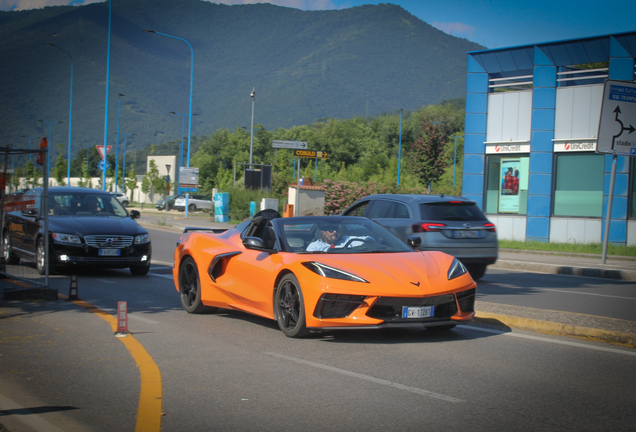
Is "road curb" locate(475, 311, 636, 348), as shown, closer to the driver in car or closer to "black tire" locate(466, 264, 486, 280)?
the driver in car

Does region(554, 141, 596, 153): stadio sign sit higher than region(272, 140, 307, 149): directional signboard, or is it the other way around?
region(554, 141, 596, 153): stadio sign

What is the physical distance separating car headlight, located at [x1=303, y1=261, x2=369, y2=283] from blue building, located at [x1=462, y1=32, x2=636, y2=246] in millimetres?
19954

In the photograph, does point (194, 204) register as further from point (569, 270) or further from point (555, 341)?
point (555, 341)

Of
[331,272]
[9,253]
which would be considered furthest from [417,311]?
[9,253]

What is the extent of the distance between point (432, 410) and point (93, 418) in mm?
2181

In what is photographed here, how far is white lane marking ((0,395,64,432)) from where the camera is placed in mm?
3930

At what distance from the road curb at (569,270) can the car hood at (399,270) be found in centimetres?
973

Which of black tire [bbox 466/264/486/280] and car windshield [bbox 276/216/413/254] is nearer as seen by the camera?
car windshield [bbox 276/216/413/254]

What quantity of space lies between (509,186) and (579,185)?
2.83 meters

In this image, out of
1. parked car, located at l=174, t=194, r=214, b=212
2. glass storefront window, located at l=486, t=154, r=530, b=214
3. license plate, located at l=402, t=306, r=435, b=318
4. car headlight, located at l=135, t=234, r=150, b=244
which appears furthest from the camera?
parked car, located at l=174, t=194, r=214, b=212

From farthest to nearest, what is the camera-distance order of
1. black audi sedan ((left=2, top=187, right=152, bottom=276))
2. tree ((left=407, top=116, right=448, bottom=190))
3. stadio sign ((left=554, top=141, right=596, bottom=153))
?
tree ((left=407, top=116, right=448, bottom=190)) → stadio sign ((left=554, top=141, right=596, bottom=153)) → black audi sedan ((left=2, top=187, right=152, bottom=276))

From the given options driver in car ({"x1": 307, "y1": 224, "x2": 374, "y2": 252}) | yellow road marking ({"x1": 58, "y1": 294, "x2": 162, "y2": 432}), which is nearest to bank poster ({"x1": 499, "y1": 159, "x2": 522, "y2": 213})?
driver in car ({"x1": 307, "y1": 224, "x2": 374, "y2": 252})

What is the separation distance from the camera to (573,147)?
24.5 m

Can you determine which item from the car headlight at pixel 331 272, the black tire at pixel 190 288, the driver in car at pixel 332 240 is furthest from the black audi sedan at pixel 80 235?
the car headlight at pixel 331 272
